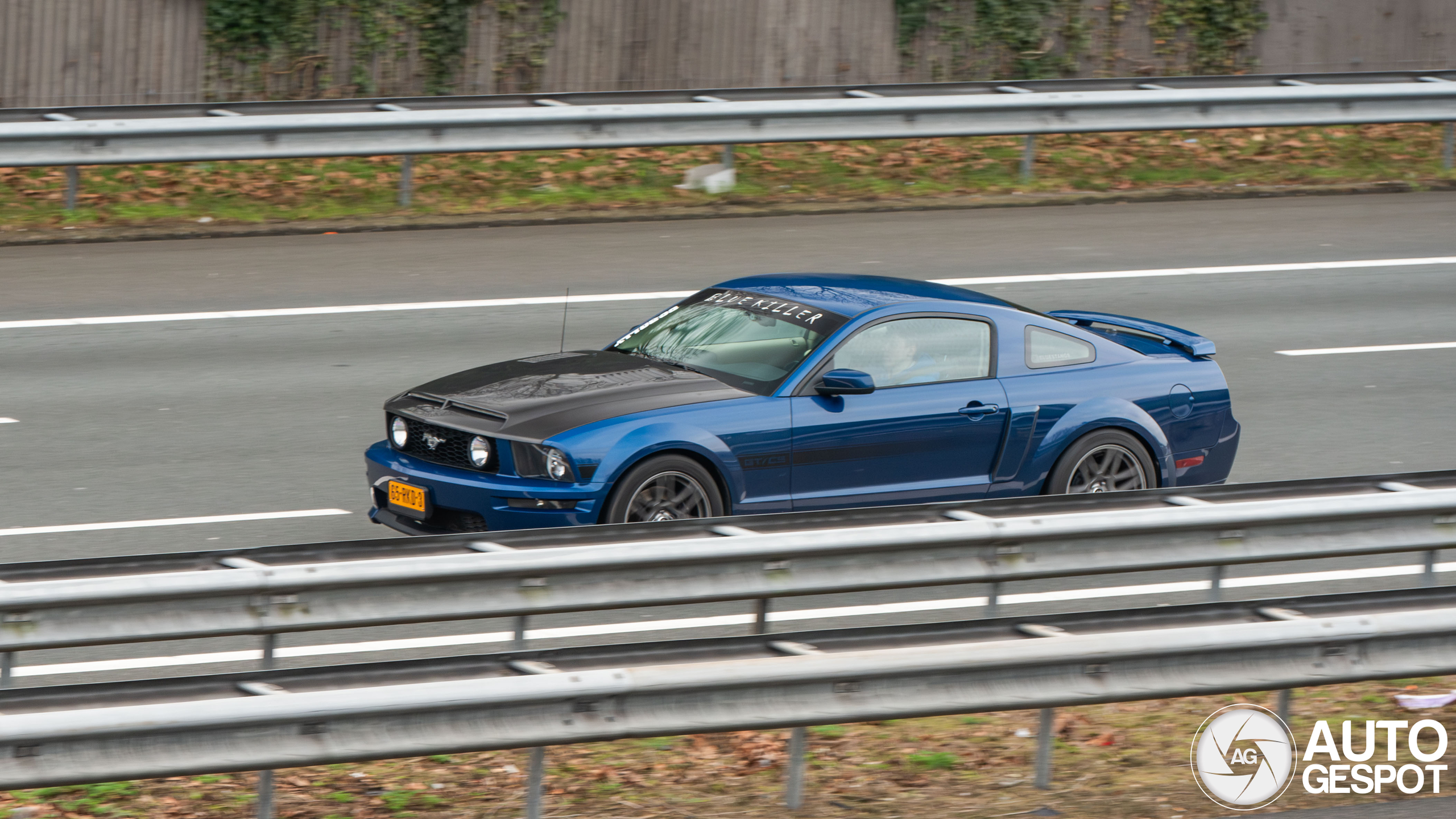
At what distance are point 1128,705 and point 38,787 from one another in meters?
4.30

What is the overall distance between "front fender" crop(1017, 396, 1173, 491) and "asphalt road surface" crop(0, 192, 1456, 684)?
2.09 feet

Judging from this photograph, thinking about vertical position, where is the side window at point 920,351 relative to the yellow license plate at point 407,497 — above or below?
above

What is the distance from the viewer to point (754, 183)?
57.3 ft

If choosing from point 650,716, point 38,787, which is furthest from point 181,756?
point 650,716

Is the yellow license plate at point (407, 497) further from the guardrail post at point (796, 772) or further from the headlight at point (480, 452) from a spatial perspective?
the guardrail post at point (796, 772)

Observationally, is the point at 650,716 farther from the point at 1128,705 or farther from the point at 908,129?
the point at 908,129

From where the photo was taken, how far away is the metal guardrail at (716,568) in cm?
603

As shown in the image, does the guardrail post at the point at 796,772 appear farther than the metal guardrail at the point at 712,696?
Yes

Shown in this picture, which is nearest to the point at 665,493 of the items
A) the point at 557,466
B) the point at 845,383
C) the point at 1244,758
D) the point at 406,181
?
the point at 557,466

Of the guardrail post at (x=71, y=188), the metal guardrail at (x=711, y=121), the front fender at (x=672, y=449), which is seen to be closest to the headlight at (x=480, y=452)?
the front fender at (x=672, y=449)

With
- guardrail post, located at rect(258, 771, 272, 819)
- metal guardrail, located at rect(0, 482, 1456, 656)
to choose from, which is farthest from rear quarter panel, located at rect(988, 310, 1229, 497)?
guardrail post, located at rect(258, 771, 272, 819)

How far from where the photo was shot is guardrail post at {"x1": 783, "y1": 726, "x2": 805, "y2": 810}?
6066 millimetres

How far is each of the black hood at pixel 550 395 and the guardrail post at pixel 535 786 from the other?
2814mm

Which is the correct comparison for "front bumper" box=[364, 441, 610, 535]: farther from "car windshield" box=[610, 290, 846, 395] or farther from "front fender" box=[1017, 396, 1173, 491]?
"front fender" box=[1017, 396, 1173, 491]
